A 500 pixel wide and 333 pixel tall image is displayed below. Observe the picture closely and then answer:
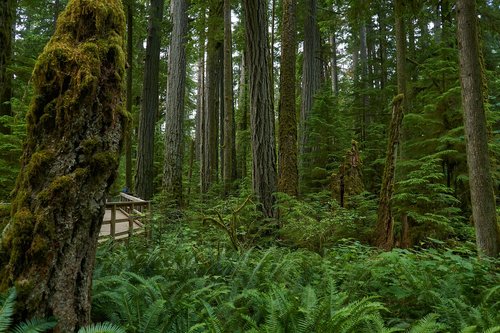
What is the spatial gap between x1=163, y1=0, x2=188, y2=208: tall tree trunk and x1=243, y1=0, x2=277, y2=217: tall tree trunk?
A: 196 inches

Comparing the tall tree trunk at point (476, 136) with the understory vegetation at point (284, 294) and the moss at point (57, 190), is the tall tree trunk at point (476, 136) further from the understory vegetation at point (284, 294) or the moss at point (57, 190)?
the moss at point (57, 190)

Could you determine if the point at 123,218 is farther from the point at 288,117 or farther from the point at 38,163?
the point at 38,163

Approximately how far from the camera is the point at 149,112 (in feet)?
42.0

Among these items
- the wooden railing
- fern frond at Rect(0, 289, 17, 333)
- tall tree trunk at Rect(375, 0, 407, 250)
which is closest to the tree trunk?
tall tree trunk at Rect(375, 0, 407, 250)

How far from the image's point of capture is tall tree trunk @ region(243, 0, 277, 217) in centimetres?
795

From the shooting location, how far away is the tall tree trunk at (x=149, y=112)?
1252cm

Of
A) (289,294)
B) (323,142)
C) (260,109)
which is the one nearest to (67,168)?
(289,294)

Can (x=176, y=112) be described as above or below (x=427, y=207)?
above

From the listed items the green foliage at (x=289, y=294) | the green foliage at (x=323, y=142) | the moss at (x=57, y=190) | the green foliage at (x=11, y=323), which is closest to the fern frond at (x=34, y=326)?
the green foliage at (x=11, y=323)

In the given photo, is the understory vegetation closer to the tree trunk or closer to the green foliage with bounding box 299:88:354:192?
the tree trunk

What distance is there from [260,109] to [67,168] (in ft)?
20.5

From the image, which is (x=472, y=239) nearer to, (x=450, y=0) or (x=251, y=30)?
(x=450, y=0)

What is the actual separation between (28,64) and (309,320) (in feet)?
35.6

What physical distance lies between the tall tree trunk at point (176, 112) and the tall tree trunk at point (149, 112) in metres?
0.55
